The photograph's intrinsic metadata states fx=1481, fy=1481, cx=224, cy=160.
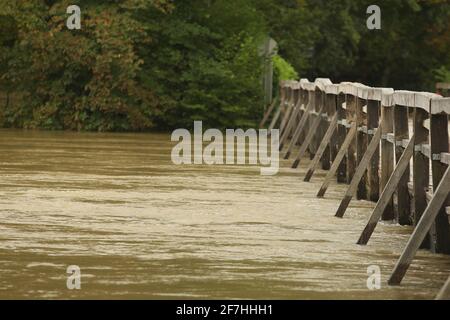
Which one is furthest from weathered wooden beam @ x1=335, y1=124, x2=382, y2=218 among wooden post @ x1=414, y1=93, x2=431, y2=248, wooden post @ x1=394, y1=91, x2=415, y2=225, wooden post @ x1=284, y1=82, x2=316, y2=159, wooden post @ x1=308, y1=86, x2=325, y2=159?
wooden post @ x1=284, y1=82, x2=316, y2=159

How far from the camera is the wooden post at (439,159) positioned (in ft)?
42.1

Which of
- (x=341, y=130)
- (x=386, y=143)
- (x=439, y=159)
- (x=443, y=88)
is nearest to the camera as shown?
(x=439, y=159)

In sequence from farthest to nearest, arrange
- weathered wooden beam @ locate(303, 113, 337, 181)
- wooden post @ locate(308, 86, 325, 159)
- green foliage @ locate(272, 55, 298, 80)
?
green foliage @ locate(272, 55, 298, 80) → wooden post @ locate(308, 86, 325, 159) → weathered wooden beam @ locate(303, 113, 337, 181)

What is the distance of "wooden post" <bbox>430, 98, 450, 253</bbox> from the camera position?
12.8 meters

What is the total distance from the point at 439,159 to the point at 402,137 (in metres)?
2.76

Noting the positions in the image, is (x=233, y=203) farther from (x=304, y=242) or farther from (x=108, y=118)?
(x=108, y=118)

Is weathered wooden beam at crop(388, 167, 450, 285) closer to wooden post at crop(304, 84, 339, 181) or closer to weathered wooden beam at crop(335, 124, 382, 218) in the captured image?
weathered wooden beam at crop(335, 124, 382, 218)

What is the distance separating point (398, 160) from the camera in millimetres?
15492

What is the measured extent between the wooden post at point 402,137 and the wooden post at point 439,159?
0.99 metres

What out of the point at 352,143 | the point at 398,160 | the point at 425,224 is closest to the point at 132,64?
the point at 352,143

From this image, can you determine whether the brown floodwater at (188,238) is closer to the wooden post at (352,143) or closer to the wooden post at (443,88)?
the wooden post at (352,143)

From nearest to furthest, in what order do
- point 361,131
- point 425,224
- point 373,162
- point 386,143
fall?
point 425,224, point 386,143, point 373,162, point 361,131

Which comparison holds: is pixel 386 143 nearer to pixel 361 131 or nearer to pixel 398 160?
pixel 398 160
